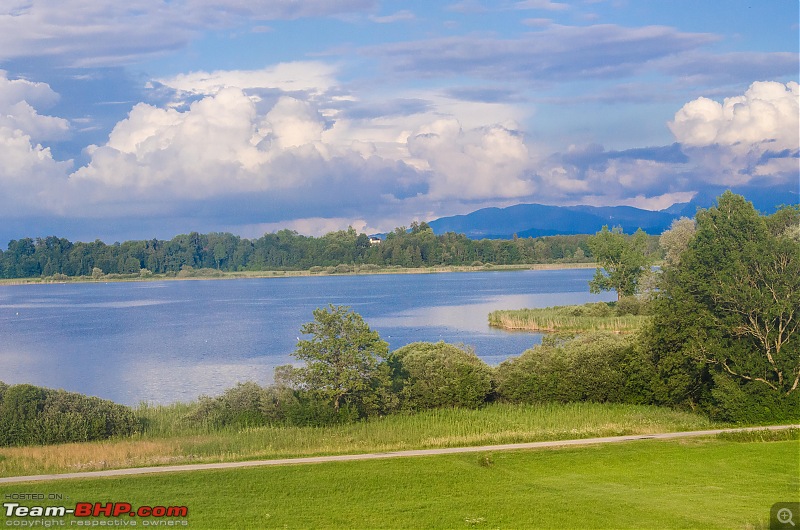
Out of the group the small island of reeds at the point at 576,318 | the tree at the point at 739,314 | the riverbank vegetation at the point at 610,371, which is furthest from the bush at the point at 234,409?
the small island of reeds at the point at 576,318

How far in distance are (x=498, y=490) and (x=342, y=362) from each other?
12.1 m

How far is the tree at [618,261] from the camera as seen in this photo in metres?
80.7

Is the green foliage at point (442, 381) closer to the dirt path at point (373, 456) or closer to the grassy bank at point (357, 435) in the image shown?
the grassy bank at point (357, 435)

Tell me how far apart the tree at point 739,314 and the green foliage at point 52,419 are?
65.7 ft

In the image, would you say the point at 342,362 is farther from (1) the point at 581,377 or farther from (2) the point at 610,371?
(2) the point at 610,371

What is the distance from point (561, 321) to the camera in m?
64.1

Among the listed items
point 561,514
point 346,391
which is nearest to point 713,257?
point 346,391

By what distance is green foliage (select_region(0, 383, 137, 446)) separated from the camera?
90.5 feet

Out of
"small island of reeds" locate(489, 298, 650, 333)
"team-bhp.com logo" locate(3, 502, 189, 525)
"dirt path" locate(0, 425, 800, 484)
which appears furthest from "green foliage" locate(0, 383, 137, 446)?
"small island of reeds" locate(489, 298, 650, 333)

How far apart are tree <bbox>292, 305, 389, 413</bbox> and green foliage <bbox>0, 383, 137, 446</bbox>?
654 centimetres

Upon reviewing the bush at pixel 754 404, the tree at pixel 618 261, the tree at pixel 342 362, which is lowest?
the bush at pixel 754 404

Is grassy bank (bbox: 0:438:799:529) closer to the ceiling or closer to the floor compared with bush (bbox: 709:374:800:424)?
closer to the floor

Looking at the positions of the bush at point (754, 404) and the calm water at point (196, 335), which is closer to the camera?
the bush at point (754, 404)

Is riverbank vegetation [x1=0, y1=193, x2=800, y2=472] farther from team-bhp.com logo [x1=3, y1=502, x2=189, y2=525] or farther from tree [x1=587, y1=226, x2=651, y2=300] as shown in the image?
tree [x1=587, y1=226, x2=651, y2=300]
